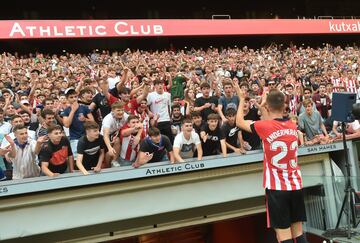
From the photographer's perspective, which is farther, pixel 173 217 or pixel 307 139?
pixel 307 139

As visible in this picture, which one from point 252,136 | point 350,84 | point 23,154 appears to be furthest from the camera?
point 350,84

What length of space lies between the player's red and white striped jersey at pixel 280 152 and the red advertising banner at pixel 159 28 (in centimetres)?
1705

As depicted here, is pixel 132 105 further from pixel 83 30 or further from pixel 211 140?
pixel 83 30

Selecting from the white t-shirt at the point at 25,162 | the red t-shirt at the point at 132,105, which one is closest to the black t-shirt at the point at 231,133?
the red t-shirt at the point at 132,105

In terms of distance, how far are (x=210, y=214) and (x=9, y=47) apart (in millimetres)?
16863

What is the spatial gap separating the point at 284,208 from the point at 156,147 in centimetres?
262

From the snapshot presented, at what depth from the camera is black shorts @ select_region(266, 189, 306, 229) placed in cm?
443

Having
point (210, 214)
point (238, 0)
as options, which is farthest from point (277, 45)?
point (210, 214)

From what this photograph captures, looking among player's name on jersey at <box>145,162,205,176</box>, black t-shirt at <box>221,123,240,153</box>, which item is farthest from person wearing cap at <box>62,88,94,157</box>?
black t-shirt at <box>221,123,240,153</box>

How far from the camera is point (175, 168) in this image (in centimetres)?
664

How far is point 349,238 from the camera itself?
6.29 m

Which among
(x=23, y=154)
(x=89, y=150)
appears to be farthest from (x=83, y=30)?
(x=23, y=154)

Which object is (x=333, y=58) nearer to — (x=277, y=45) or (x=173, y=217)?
(x=277, y=45)

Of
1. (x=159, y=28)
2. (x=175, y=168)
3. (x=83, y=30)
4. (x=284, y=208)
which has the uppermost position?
(x=159, y=28)
